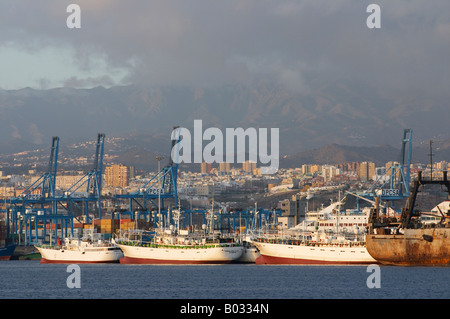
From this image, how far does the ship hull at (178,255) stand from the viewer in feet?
349

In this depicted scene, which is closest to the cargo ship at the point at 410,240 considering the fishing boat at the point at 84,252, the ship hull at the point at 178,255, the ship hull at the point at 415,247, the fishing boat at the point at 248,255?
the ship hull at the point at 415,247

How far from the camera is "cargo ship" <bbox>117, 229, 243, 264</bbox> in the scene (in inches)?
4190

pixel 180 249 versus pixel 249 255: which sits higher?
pixel 180 249

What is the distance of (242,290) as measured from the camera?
2662 inches

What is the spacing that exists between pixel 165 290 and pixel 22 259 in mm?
79783

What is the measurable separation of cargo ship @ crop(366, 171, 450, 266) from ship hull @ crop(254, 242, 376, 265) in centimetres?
633

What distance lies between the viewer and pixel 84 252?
11944 cm

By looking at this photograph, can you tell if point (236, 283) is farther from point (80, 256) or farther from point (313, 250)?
point (80, 256)

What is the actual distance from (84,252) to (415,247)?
50.6 m

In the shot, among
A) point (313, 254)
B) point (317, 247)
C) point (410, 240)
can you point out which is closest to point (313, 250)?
point (313, 254)

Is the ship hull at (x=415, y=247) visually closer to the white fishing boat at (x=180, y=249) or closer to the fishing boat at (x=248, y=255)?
the white fishing boat at (x=180, y=249)

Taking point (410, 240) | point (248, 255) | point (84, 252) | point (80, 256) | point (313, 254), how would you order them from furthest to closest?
point (80, 256)
point (84, 252)
point (248, 255)
point (313, 254)
point (410, 240)

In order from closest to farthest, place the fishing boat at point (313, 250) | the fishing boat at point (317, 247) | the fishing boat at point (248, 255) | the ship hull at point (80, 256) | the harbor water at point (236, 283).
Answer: the harbor water at point (236, 283), the fishing boat at point (313, 250), the fishing boat at point (317, 247), the fishing boat at point (248, 255), the ship hull at point (80, 256)
